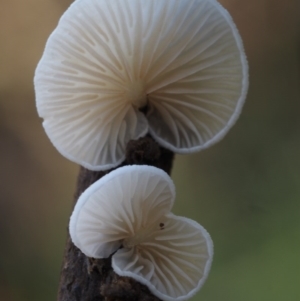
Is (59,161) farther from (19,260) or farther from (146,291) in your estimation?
(146,291)

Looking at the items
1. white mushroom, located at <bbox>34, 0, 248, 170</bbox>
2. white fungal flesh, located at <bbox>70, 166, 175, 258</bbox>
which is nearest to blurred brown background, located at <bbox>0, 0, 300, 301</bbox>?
white mushroom, located at <bbox>34, 0, 248, 170</bbox>

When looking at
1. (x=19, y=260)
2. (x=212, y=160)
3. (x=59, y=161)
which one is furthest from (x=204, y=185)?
(x=19, y=260)

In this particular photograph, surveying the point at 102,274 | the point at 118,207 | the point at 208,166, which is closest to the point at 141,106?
the point at 118,207

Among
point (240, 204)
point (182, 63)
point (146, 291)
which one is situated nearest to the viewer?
point (146, 291)

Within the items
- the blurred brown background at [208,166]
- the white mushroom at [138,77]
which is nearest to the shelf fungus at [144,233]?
the white mushroom at [138,77]

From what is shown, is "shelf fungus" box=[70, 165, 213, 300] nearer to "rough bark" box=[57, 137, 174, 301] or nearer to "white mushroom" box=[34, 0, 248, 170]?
"rough bark" box=[57, 137, 174, 301]

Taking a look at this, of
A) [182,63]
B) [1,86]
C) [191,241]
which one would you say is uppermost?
[182,63]

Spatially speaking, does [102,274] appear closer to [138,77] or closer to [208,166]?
[138,77]
